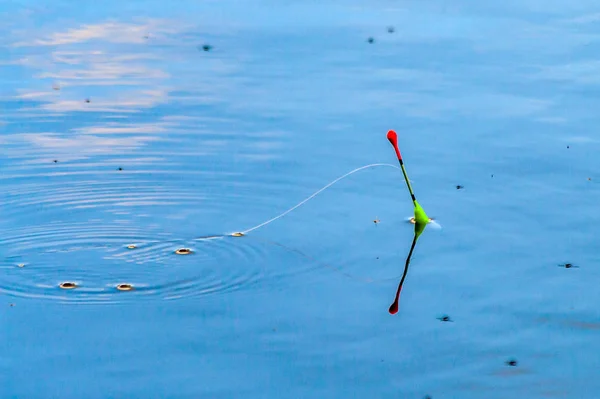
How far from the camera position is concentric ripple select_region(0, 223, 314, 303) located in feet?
17.4

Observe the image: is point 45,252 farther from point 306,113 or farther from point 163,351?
point 306,113

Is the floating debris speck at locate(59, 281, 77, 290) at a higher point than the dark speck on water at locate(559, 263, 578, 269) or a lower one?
lower

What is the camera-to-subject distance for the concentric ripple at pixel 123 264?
531 centimetres

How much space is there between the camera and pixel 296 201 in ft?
21.5

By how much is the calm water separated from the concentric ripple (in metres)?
0.02

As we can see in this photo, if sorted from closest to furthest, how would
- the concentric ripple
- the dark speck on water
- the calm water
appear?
the calm water, the concentric ripple, the dark speck on water

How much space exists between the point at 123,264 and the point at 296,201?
1.36 meters

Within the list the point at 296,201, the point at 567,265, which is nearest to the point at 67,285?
the point at 296,201

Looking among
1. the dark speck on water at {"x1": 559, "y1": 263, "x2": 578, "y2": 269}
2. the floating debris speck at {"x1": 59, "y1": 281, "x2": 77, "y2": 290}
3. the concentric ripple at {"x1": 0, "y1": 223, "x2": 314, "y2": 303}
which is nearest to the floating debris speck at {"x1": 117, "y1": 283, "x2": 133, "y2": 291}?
the concentric ripple at {"x1": 0, "y1": 223, "x2": 314, "y2": 303}

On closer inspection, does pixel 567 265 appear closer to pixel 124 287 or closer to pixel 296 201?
pixel 296 201

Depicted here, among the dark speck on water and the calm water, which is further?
the dark speck on water

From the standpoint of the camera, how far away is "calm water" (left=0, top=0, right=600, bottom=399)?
15.3ft

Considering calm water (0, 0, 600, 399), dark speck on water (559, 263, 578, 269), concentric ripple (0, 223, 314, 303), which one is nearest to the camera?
calm water (0, 0, 600, 399)

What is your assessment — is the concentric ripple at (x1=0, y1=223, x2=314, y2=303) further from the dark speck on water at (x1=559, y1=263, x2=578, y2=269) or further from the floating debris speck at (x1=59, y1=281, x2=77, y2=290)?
the dark speck on water at (x1=559, y1=263, x2=578, y2=269)
